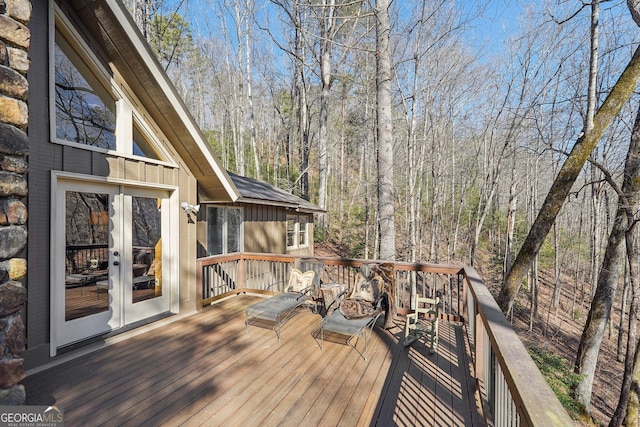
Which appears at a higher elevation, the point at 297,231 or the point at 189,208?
the point at 189,208

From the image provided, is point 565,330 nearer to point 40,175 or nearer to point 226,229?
point 226,229

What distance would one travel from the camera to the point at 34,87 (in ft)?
10.6

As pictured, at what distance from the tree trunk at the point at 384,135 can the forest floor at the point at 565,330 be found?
20.8 feet

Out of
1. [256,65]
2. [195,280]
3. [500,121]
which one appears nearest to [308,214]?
[195,280]

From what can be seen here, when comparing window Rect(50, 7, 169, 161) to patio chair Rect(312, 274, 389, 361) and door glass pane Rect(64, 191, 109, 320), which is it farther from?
patio chair Rect(312, 274, 389, 361)

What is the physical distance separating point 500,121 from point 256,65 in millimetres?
12649

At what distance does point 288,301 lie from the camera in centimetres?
476

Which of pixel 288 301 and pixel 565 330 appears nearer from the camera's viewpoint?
pixel 288 301

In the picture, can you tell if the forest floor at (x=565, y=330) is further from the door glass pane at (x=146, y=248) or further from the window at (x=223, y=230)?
the door glass pane at (x=146, y=248)

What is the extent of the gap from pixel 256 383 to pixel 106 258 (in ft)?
8.98

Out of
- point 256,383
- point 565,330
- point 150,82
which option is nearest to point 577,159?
point 256,383

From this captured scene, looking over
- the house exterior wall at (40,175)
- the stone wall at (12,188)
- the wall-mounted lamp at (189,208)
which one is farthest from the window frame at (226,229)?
the stone wall at (12,188)

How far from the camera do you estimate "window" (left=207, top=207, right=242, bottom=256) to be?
22.4 ft

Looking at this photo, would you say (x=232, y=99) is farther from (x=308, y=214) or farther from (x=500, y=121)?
(x=500, y=121)
